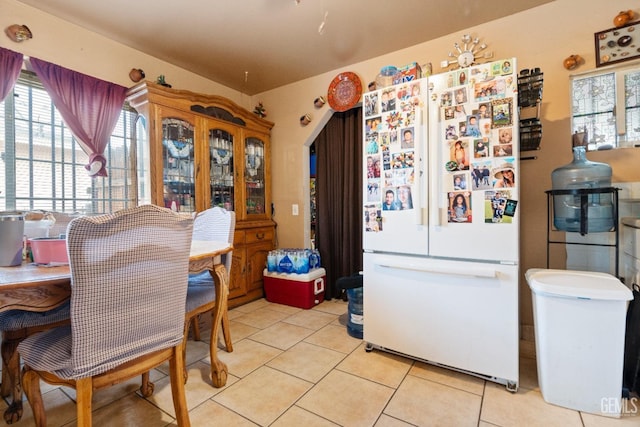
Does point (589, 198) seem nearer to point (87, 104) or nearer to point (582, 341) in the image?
point (582, 341)

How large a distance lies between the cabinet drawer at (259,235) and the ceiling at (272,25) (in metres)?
1.79

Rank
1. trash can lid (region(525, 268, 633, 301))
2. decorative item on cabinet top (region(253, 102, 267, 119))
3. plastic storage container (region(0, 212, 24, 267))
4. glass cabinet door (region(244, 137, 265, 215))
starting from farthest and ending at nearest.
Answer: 1. decorative item on cabinet top (region(253, 102, 267, 119))
2. glass cabinet door (region(244, 137, 265, 215))
3. trash can lid (region(525, 268, 633, 301))
4. plastic storage container (region(0, 212, 24, 267))

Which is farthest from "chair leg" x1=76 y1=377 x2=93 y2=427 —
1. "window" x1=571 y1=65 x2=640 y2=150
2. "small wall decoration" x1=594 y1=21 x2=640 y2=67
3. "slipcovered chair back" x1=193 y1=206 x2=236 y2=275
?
"small wall decoration" x1=594 y1=21 x2=640 y2=67

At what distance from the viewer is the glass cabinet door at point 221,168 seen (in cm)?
299

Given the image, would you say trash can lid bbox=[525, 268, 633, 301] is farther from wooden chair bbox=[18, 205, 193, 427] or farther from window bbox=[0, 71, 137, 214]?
window bbox=[0, 71, 137, 214]

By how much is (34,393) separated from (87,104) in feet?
6.81

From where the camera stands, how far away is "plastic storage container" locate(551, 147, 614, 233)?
1.73 m

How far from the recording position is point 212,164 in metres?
2.99

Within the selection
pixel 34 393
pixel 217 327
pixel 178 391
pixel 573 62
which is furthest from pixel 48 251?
pixel 573 62

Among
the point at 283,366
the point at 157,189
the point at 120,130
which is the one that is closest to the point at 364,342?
the point at 283,366

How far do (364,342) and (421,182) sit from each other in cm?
128

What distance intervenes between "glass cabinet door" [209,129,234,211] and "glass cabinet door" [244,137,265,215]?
20 cm

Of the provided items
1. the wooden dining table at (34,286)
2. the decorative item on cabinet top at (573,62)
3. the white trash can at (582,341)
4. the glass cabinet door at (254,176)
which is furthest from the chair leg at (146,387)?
the decorative item on cabinet top at (573,62)

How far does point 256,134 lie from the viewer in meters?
3.44
